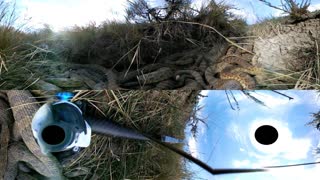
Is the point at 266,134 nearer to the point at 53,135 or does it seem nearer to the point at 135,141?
the point at 135,141

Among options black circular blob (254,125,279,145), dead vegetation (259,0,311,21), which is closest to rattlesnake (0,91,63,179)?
black circular blob (254,125,279,145)

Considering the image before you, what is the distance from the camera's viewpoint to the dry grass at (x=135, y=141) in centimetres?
146

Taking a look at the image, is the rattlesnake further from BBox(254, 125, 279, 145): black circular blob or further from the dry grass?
BBox(254, 125, 279, 145): black circular blob

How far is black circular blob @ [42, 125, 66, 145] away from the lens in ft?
4.73

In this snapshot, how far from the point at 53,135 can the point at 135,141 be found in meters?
0.26

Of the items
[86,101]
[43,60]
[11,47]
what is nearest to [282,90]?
[86,101]

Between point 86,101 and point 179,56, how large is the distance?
33cm

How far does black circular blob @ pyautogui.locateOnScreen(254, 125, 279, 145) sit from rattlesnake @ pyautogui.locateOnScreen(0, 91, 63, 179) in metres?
0.64

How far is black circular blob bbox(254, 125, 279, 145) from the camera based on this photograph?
1473 mm

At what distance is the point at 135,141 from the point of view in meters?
1.46

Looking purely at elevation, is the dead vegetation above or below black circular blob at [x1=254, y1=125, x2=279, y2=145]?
above

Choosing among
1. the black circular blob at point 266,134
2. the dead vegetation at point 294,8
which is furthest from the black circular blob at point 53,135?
the dead vegetation at point 294,8

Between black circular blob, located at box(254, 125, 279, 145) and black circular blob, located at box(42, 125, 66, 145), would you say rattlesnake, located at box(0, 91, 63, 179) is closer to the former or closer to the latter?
black circular blob, located at box(42, 125, 66, 145)

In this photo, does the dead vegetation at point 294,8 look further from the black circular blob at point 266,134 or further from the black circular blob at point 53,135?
the black circular blob at point 53,135
